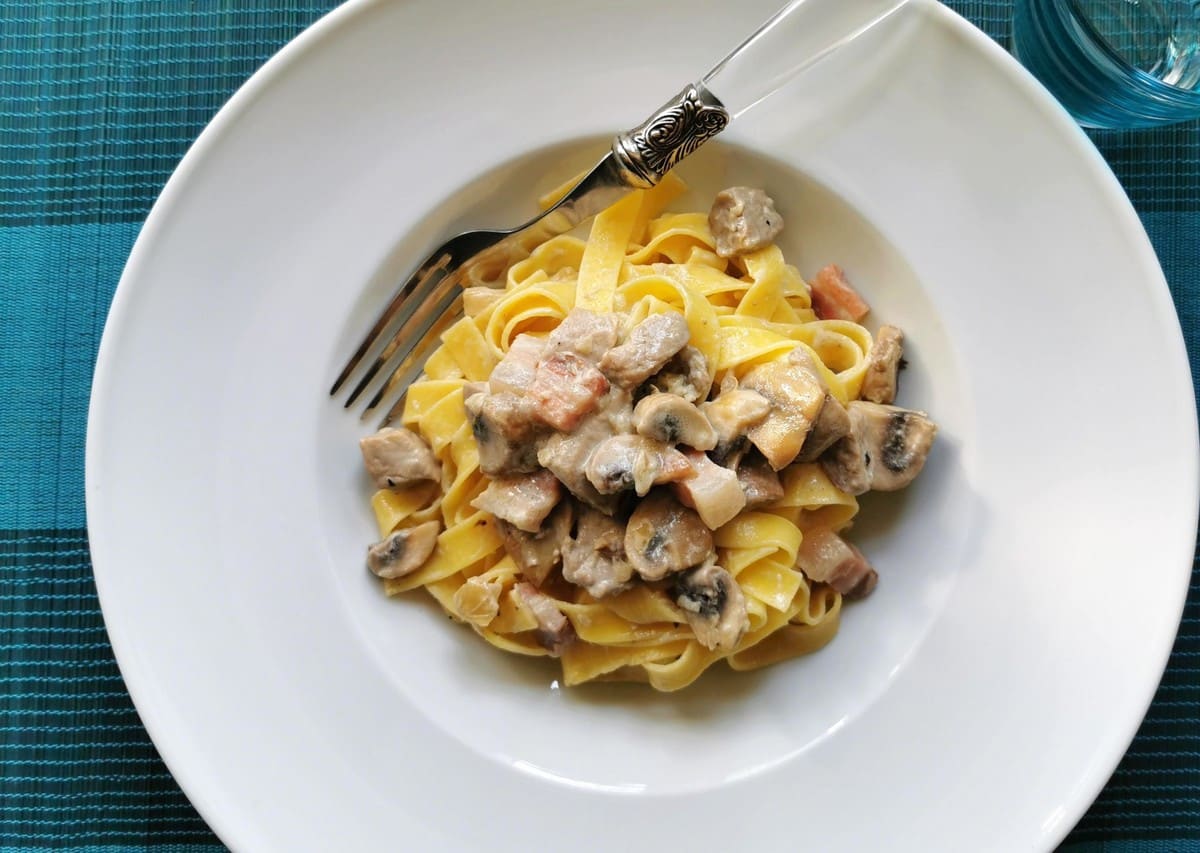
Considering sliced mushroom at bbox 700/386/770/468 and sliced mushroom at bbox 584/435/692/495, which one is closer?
sliced mushroom at bbox 584/435/692/495

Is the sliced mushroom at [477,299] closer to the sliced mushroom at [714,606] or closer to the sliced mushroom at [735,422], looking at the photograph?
the sliced mushroom at [735,422]

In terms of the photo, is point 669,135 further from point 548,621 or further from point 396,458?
point 548,621

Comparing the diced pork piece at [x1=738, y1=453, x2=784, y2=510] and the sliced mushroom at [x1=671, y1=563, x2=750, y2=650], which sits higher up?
the diced pork piece at [x1=738, y1=453, x2=784, y2=510]

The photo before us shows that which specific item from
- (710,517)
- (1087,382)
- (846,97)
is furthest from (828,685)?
(846,97)

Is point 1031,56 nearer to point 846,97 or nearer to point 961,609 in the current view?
point 846,97

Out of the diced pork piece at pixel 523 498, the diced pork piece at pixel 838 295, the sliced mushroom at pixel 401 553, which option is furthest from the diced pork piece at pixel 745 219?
the sliced mushroom at pixel 401 553

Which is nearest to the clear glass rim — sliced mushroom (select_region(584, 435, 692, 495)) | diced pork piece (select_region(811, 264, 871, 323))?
diced pork piece (select_region(811, 264, 871, 323))

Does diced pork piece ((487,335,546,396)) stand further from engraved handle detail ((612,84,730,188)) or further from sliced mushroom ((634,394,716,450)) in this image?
engraved handle detail ((612,84,730,188))
